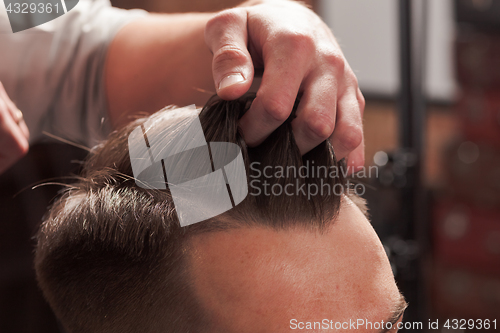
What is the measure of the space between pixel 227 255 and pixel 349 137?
0.16 m

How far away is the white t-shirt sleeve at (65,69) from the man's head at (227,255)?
10 centimetres

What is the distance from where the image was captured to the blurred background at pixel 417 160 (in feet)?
1.47

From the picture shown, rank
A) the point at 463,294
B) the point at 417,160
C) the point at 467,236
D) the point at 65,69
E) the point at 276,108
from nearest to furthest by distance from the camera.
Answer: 1. the point at 276,108
2. the point at 65,69
3. the point at 417,160
4. the point at 463,294
5. the point at 467,236

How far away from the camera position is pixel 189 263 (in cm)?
40

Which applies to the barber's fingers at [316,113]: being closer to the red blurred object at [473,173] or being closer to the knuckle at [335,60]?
the knuckle at [335,60]

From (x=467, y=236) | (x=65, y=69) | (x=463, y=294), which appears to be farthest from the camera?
(x=467, y=236)

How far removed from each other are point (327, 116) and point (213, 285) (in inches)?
7.2

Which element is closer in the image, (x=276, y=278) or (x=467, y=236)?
(x=276, y=278)

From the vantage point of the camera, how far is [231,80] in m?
0.37

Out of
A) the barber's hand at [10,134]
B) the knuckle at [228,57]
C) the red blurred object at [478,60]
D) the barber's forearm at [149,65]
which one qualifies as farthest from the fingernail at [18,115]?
the red blurred object at [478,60]

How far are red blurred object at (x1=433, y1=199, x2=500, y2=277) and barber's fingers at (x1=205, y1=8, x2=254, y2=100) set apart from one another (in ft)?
4.99

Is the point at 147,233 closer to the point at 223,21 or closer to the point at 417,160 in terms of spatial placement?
the point at 223,21

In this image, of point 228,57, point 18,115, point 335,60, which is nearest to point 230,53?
point 228,57

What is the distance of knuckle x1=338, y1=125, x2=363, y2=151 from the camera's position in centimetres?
41
